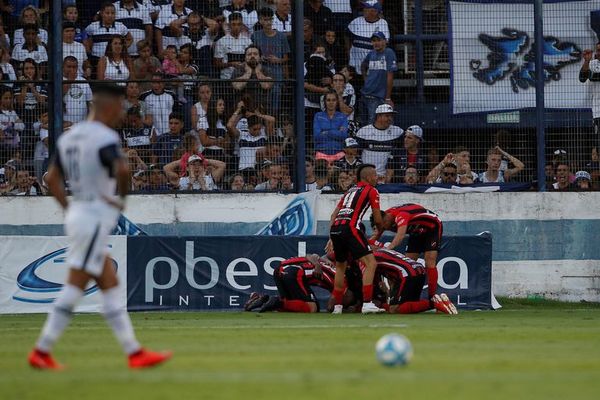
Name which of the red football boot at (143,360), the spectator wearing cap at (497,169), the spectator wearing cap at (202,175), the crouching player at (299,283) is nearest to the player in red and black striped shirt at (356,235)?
the crouching player at (299,283)

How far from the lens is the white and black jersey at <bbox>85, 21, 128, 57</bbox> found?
21484 mm

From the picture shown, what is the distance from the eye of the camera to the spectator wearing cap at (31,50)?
843 inches

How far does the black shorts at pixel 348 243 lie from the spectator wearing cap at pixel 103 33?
6521mm

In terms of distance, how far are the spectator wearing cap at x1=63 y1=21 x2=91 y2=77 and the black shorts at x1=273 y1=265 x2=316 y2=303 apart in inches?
242

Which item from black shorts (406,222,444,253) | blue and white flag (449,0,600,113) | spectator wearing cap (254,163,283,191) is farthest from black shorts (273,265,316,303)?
blue and white flag (449,0,600,113)

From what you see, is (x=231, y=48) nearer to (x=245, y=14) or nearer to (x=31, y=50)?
(x=245, y=14)

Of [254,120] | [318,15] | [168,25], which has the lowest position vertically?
[254,120]

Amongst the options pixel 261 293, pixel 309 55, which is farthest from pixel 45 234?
pixel 309 55

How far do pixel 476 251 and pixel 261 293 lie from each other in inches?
150

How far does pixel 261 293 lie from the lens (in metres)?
19.4

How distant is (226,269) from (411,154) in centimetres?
446

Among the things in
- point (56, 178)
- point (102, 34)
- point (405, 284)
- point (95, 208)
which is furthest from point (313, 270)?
point (95, 208)

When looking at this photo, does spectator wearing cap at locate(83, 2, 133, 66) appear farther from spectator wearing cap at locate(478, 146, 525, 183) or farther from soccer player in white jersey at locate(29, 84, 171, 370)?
soccer player in white jersey at locate(29, 84, 171, 370)

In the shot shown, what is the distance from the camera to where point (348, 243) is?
17.4 metres
